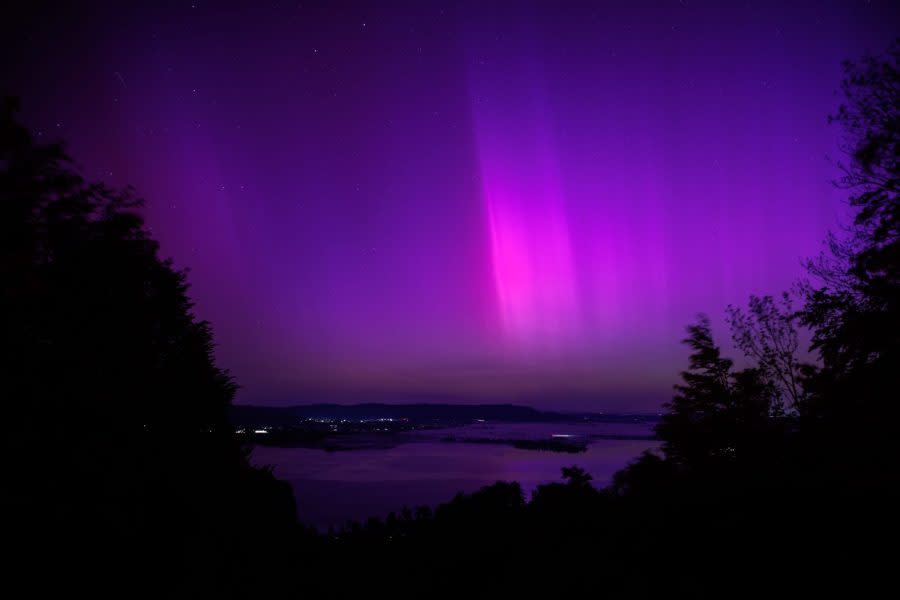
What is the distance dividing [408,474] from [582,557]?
9060cm

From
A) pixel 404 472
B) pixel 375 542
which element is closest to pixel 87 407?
pixel 375 542

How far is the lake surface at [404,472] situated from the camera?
67.0 meters

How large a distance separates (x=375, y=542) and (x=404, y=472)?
8368 centimetres

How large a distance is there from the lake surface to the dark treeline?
148 feet

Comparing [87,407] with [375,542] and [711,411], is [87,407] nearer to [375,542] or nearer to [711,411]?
[375,542]

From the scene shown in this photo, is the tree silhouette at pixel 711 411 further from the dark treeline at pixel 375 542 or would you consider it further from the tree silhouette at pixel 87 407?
the tree silhouette at pixel 87 407

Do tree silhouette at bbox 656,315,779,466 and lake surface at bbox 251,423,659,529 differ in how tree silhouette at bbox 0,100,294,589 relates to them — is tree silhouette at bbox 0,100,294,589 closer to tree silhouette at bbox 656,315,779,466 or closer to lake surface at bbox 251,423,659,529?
tree silhouette at bbox 656,315,779,466

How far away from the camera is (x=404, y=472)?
95.6 meters

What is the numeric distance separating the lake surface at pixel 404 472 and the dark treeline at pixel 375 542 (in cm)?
4522

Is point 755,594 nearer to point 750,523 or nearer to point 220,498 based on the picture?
point 750,523

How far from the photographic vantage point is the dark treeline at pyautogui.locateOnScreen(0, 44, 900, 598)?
8188 millimetres

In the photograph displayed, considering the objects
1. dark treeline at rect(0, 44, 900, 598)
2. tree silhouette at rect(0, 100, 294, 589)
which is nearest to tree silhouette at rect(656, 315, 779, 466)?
dark treeline at rect(0, 44, 900, 598)

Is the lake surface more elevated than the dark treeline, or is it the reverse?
the dark treeline

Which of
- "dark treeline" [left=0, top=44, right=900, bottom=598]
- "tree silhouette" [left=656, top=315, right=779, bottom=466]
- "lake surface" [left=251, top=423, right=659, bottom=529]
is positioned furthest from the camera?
"lake surface" [left=251, top=423, right=659, bottom=529]
